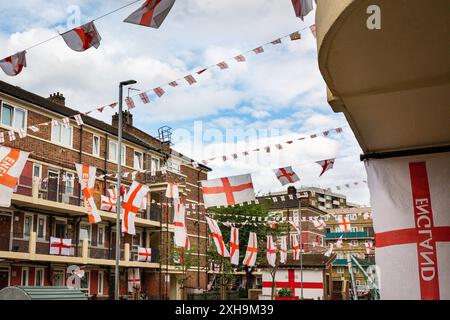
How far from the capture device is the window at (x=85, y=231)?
35.1 meters

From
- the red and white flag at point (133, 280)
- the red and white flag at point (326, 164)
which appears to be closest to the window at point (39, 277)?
the red and white flag at point (133, 280)

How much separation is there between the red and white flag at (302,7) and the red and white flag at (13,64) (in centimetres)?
644

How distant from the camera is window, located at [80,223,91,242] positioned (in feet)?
115

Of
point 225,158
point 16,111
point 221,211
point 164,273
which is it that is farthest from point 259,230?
point 225,158

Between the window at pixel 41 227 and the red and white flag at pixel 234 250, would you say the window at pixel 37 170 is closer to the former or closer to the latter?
the window at pixel 41 227

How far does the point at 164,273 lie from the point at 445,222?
126 feet

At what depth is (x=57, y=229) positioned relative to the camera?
33500 mm

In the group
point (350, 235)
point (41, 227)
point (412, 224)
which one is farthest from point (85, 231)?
point (350, 235)

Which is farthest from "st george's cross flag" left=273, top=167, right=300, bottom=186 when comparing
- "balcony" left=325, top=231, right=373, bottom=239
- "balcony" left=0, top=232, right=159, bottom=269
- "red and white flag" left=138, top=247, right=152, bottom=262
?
"balcony" left=325, top=231, right=373, bottom=239

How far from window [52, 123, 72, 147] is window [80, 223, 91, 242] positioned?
17.7ft

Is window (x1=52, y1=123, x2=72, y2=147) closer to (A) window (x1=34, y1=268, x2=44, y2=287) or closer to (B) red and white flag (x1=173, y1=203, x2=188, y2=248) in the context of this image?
(A) window (x1=34, y1=268, x2=44, y2=287)

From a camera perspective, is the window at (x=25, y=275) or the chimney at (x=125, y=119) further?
the chimney at (x=125, y=119)

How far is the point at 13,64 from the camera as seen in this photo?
35.4 feet
